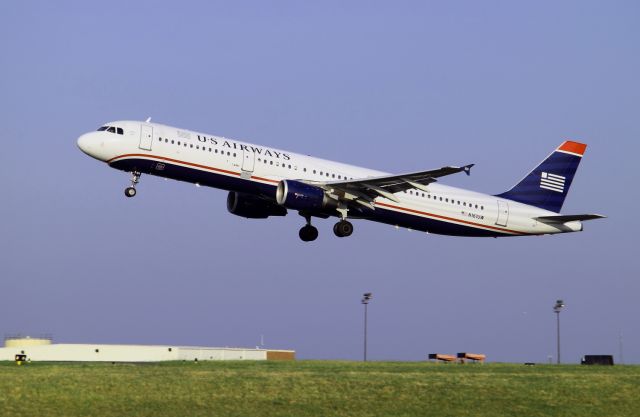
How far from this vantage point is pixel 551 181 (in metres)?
69.0

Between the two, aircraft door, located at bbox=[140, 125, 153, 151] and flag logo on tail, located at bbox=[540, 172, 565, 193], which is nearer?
aircraft door, located at bbox=[140, 125, 153, 151]

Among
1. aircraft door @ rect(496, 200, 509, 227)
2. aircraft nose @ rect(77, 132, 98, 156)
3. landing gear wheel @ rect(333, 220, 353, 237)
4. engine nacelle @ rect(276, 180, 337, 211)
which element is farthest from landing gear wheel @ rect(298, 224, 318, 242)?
aircraft nose @ rect(77, 132, 98, 156)

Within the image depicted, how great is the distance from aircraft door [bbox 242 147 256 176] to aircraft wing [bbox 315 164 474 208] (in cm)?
391

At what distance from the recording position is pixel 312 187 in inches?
2267

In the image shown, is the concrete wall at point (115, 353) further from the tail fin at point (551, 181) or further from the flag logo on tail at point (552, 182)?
the flag logo on tail at point (552, 182)

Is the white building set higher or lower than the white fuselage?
lower

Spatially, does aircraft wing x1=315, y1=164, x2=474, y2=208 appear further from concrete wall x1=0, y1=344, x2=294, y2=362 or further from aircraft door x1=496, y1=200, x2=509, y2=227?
concrete wall x1=0, y1=344, x2=294, y2=362

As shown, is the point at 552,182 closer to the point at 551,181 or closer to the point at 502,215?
the point at 551,181

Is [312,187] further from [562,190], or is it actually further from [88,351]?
[88,351]

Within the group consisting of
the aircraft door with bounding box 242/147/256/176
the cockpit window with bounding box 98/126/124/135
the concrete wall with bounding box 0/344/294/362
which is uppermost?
the cockpit window with bounding box 98/126/124/135

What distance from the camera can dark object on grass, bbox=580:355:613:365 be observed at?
63.9 m

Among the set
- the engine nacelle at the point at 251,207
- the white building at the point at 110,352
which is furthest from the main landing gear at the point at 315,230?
the white building at the point at 110,352

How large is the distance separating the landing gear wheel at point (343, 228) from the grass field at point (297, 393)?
44.0 ft

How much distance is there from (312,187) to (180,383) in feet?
61.5
